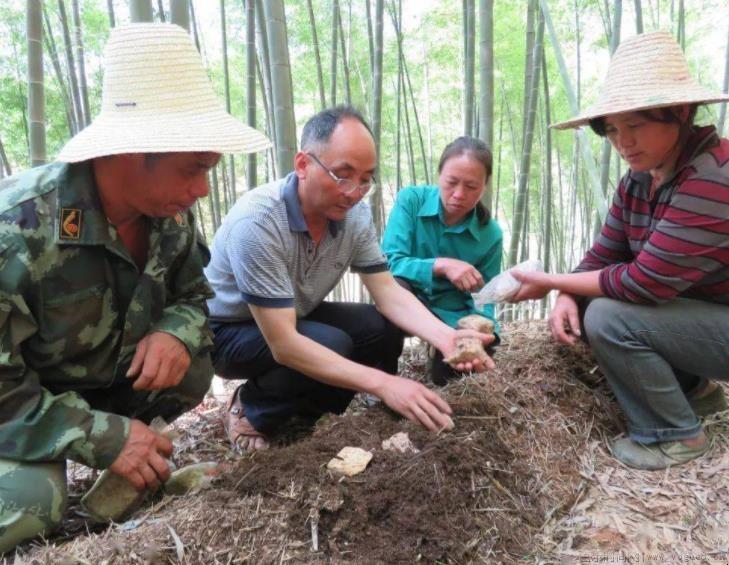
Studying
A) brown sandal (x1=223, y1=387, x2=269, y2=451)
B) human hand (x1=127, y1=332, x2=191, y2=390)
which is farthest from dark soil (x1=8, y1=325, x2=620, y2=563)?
brown sandal (x1=223, y1=387, x2=269, y2=451)

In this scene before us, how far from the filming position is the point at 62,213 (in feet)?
4.96

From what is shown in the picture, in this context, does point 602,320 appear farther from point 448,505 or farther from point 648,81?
point 448,505

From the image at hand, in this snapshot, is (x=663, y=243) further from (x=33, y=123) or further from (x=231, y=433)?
(x=33, y=123)

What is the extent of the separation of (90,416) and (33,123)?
2.69 meters

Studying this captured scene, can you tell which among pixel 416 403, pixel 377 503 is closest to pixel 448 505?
pixel 377 503

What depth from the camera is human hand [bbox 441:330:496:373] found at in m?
2.08

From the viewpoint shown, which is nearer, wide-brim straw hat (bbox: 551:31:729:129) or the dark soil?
the dark soil

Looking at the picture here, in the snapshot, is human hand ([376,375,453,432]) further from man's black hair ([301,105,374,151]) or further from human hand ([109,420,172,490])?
man's black hair ([301,105,374,151])

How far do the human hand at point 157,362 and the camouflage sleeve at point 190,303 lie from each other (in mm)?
39

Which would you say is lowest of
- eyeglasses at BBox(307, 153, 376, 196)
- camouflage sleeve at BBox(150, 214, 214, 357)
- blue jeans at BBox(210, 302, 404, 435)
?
blue jeans at BBox(210, 302, 404, 435)

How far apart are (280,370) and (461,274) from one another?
41.0 inches

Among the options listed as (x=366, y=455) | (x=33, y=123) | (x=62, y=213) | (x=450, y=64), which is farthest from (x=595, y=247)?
(x=450, y=64)

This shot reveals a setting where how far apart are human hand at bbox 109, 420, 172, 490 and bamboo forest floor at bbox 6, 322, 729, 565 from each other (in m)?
0.10

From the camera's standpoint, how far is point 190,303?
6.65ft
